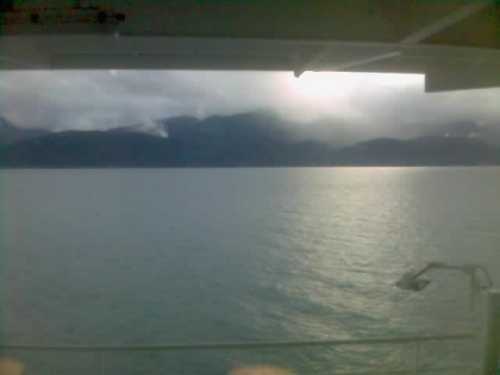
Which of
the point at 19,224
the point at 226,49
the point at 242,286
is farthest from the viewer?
the point at 19,224

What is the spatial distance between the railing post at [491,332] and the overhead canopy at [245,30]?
1.35m

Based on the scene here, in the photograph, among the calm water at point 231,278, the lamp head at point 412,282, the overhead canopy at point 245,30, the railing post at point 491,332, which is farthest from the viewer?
the calm water at point 231,278

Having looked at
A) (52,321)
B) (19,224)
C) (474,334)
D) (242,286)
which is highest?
(19,224)

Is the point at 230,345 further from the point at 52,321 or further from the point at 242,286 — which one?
the point at 242,286

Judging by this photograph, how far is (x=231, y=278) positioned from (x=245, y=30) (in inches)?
795

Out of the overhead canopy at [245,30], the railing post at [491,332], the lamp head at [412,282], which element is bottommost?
the railing post at [491,332]

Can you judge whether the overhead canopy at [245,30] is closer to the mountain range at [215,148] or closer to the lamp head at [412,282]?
the lamp head at [412,282]

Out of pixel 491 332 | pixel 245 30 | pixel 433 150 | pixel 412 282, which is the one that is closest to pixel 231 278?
pixel 412 282

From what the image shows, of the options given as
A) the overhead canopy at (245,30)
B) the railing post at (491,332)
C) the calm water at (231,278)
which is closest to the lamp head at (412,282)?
the railing post at (491,332)

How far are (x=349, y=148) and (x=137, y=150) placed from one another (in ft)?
99.8

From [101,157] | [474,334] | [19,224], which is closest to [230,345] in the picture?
[474,334]

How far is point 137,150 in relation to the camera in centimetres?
6881

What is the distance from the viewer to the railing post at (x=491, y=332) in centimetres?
255

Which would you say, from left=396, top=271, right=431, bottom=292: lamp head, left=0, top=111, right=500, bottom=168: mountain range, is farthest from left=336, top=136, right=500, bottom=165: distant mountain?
left=396, top=271, right=431, bottom=292: lamp head
